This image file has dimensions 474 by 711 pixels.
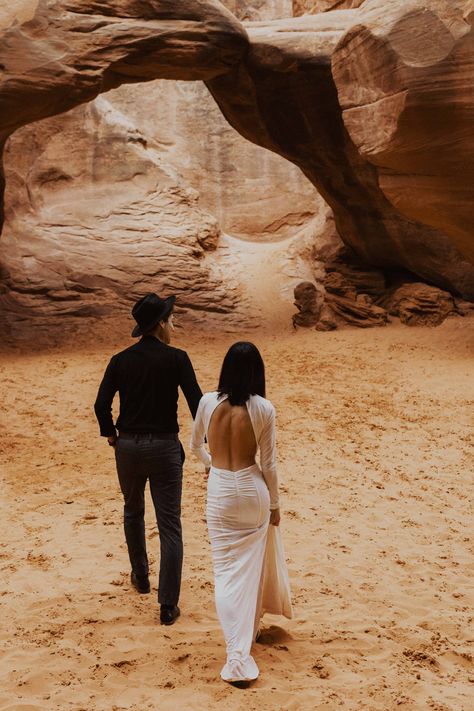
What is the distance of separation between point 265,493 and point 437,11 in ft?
18.3

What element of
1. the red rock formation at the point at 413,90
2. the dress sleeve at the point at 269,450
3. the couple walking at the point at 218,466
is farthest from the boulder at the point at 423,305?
the dress sleeve at the point at 269,450

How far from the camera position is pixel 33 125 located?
14922mm

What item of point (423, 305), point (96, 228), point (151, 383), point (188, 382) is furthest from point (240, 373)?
point (96, 228)

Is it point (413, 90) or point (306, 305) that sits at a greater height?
point (413, 90)

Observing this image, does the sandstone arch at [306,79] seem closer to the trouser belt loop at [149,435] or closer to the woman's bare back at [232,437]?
the trouser belt loop at [149,435]

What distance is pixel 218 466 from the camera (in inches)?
173

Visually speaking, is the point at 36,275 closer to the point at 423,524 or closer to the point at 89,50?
the point at 89,50

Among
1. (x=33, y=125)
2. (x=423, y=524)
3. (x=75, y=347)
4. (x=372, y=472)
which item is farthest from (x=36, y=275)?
(x=423, y=524)

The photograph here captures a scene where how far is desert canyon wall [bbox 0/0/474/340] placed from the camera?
324 inches

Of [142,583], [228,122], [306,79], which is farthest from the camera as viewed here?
[228,122]

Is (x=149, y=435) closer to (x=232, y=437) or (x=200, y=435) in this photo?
(x=200, y=435)

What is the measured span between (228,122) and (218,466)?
39.1 ft

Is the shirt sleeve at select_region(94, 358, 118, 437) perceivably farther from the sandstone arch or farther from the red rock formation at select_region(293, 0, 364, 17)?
the red rock formation at select_region(293, 0, 364, 17)

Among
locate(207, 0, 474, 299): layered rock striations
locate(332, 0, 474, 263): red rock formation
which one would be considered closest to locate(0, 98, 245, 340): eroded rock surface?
locate(207, 0, 474, 299): layered rock striations
